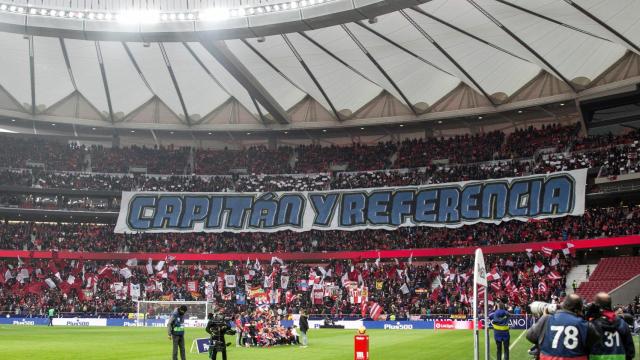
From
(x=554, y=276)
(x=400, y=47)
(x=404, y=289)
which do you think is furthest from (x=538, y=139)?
(x=404, y=289)

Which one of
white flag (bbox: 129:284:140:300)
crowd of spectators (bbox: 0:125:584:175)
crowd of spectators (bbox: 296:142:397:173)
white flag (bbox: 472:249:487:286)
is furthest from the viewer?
crowd of spectators (bbox: 296:142:397:173)

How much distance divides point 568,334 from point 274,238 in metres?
55.1

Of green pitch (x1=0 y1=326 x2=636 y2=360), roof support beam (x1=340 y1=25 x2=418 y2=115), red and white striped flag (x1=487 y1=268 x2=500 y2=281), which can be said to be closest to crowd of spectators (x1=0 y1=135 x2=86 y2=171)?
roof support beam (x1=340 y1=25 x2=418 y2=115)

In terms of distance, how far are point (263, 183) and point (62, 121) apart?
2043 cm

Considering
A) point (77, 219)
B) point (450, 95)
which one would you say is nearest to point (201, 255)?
point (77, 219)

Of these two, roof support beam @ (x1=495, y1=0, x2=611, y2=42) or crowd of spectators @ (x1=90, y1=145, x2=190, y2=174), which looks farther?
crowd of spectators @ (x1=90, y1=145, x2=190, y2=174)

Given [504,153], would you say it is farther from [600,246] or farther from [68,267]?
[68,267]

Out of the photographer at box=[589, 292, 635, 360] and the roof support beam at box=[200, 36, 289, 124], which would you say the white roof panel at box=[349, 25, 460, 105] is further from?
the photographer at box=[589, 292, 635, 360]

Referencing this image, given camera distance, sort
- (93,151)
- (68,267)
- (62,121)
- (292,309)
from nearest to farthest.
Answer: (292,309), (68,267), (62,121), (93,151)

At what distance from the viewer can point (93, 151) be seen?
71812 millimetres

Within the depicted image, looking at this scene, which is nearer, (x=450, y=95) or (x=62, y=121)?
(x=450, y=95)

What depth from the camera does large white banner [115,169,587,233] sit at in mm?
54062

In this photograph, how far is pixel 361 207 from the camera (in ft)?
203

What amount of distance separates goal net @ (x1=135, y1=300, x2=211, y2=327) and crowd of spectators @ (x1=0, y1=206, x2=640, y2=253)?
10936 millimetres
